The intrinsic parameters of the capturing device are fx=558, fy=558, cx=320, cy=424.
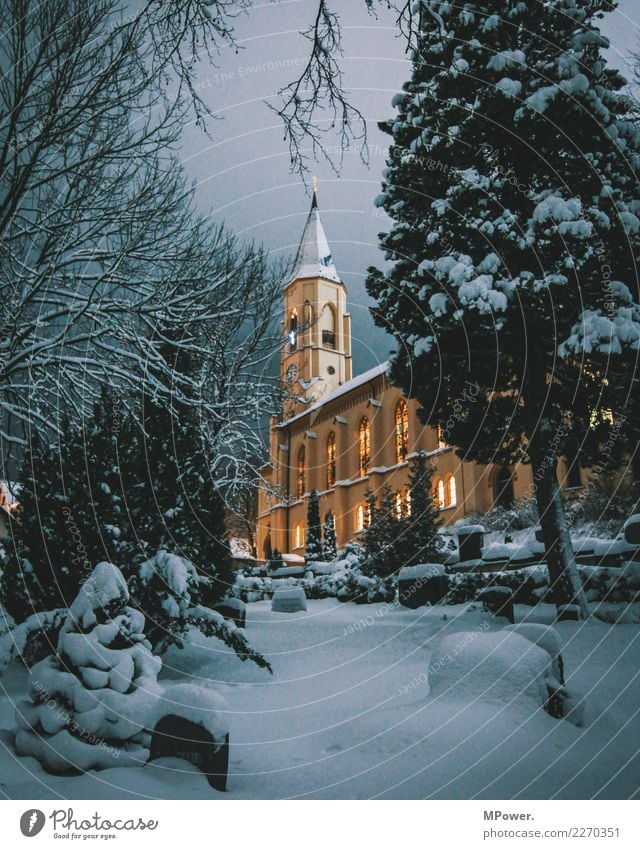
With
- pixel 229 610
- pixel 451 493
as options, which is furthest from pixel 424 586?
pixel 451 493

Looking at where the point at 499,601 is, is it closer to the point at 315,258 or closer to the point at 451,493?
the point at 451,493

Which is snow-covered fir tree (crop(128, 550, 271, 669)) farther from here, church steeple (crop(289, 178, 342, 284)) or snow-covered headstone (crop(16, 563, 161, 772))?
church steeple (crop(289, 178, 342, 284))

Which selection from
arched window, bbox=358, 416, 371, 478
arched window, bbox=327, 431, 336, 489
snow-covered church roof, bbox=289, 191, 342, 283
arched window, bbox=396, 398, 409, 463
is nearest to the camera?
arched window, bbox=396, 398, 409, 463

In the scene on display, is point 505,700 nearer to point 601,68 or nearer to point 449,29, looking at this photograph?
point 601,68

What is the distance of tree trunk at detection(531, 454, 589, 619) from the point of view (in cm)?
881

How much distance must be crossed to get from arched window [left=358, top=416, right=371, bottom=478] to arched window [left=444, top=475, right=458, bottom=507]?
9107mm

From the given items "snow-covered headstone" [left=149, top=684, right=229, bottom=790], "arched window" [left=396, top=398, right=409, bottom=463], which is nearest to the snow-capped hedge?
"snow-covered headstone" [left=149, top=684, right=229, bottom=790]

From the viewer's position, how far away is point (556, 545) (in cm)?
927

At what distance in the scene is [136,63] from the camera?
5184mm

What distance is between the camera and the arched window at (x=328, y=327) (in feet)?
174

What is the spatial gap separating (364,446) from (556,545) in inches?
1266

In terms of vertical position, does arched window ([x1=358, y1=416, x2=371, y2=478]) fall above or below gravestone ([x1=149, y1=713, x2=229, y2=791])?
above
